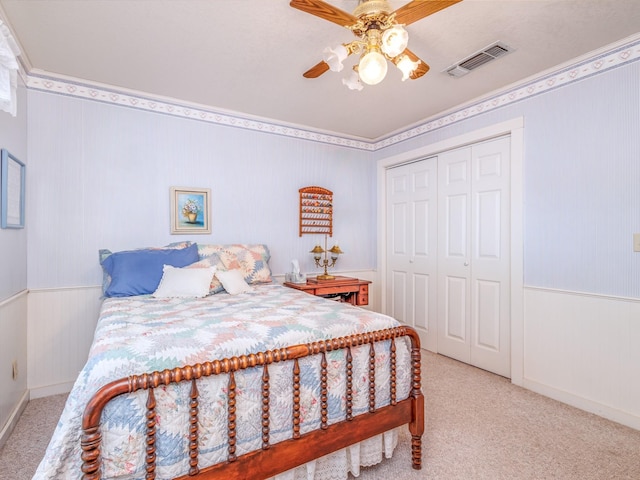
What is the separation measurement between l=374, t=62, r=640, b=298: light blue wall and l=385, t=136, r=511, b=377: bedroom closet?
0.86ft

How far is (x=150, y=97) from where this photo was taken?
2.94 m

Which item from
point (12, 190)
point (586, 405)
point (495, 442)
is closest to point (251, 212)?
point (12, 190)

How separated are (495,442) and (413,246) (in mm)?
2160

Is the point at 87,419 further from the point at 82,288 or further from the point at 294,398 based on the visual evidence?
the point at 82,288

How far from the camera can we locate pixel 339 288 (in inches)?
134

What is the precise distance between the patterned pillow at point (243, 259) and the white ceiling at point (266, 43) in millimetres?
1362

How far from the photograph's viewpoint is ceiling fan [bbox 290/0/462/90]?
57.6 inches

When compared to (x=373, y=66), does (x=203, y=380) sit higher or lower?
lower

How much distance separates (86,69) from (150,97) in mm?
510

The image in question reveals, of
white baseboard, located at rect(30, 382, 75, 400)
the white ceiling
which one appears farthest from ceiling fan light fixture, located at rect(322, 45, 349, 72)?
white baseboard, located at rect(30, 382, 75, 400)

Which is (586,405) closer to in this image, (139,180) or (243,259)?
(243,259)

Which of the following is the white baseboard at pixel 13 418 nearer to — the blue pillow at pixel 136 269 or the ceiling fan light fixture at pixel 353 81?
the blue pillow at pixel 136 269

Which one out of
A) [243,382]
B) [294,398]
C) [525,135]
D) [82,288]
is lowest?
[294,398]

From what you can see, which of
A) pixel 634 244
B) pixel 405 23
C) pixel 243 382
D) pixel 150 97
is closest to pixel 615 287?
pixel 634 244
